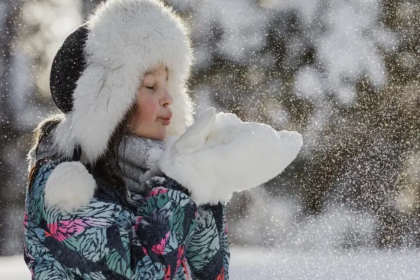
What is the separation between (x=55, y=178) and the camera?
143 cm

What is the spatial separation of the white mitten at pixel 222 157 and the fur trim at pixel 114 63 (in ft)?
0.49

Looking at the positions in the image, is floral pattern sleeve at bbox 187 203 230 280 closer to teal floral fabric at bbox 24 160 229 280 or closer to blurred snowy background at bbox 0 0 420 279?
teal floral fabric at bbox 24 160 229 280

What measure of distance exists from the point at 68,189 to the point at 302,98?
7.96 m

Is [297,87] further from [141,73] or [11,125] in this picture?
[141,73]

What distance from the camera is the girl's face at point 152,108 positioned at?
1.58m

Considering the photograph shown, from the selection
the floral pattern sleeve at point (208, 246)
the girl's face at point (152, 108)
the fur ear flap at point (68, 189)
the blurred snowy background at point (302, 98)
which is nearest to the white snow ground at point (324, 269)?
the floral pattern sleeve at point (208, 246)

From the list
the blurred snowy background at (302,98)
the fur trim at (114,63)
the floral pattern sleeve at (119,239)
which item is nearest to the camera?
the floral pattern sleeve at (119,239)

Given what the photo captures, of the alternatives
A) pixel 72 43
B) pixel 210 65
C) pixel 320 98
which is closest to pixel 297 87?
pixel 320 98

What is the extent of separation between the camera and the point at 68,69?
162 centimetres

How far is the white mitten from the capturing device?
1467 millimetres

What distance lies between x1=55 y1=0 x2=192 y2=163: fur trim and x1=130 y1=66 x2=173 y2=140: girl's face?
3cm

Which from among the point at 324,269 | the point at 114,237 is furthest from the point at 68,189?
the point at 324,269

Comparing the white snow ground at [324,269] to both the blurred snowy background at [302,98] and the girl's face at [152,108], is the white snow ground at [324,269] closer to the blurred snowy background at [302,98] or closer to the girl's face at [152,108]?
the girl's face at [152,108]

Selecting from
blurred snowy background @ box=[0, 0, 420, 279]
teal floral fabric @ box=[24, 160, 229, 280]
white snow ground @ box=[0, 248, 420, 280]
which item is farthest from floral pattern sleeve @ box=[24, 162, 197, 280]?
blurred snowy background @ box=[0, 0, 420, 279]
